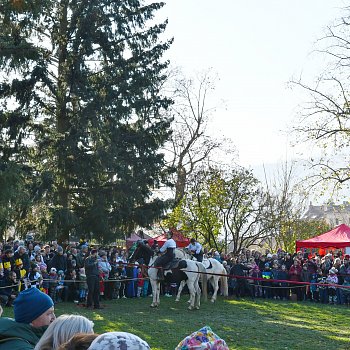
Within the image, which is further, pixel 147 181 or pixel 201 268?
pixel 147 181

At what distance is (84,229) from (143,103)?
7368mm

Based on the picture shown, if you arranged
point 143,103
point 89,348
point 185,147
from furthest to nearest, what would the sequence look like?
point 185,147, point 143,103, point 89,348

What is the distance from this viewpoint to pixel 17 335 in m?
4.20

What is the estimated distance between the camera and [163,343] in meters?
13.2

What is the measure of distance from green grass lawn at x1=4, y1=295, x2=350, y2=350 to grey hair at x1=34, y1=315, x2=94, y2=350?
912cm

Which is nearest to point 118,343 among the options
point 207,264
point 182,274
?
point 182,274

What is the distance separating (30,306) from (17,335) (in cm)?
33

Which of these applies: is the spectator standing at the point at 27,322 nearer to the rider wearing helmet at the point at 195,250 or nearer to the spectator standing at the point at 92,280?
the spectator standing at the point at 92,280

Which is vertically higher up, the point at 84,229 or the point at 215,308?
the point at 84,229

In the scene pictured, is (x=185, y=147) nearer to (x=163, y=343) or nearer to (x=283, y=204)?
(x=283, y=204)

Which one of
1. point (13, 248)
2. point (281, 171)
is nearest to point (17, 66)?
point (13, 248)

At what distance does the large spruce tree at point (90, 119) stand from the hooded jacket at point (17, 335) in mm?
23722

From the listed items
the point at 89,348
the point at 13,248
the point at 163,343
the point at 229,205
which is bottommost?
the point at 163,343

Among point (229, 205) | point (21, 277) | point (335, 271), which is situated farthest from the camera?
point (229, 205)
